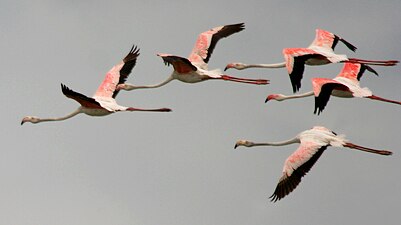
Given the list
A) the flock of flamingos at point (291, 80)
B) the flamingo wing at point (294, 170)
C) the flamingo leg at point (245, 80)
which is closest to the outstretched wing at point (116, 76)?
the flock of flamingos at point (291, 80)

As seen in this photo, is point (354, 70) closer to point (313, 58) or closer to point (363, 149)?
point (313, 58)

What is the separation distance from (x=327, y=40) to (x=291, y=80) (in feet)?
23.5

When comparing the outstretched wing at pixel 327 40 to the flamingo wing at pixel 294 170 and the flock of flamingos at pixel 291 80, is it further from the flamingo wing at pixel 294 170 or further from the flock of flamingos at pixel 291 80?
the flamingo wing at pixel 294 170

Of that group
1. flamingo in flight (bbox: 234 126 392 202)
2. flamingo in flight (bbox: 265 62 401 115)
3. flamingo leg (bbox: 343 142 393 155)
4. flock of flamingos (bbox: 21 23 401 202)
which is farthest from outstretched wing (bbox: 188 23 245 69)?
flamingo leg (bbox: 343 142 393 155)

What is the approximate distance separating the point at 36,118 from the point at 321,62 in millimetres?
10902

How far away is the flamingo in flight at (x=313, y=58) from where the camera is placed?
52.3 m

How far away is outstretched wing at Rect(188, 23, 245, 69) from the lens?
57594 millimetres

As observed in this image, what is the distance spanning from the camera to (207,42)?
58719mm

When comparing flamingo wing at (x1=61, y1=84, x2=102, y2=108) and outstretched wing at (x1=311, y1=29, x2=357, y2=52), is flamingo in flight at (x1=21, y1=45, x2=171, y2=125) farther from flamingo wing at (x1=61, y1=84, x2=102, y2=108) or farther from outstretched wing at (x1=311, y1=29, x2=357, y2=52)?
outstretched wing at (x1=311, y1=29, x2=357, y2=52)

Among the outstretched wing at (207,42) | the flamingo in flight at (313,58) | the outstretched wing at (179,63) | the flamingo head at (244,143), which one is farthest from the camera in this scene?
the outstretched wing at (207,42)

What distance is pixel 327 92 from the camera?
51.6 metres

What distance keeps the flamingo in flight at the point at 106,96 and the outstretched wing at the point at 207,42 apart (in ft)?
10.8

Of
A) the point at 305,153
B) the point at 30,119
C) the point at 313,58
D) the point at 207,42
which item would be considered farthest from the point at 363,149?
the point at 30,119

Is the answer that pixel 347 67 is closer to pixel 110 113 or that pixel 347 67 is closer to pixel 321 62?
pixel 321 62
